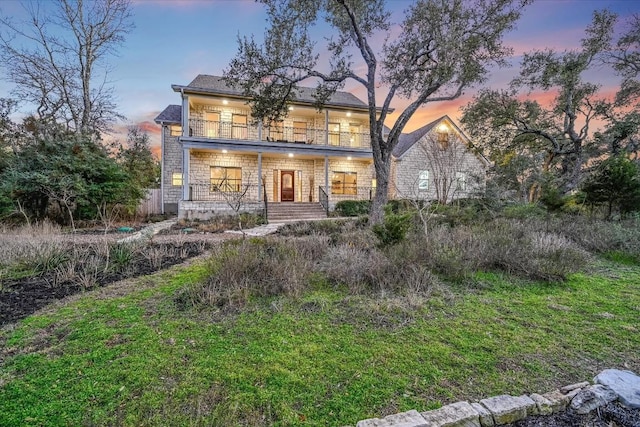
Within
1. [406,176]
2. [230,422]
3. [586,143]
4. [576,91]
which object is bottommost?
[230,422]

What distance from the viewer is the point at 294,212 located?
53.5 ft

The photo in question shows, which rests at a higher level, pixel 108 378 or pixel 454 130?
pixel 454 130

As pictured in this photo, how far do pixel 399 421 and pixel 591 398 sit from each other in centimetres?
163

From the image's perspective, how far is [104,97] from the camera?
17578mm

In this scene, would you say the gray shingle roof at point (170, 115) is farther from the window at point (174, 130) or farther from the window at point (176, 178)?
the window at point (176, 178)

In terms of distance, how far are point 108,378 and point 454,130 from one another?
23498mm

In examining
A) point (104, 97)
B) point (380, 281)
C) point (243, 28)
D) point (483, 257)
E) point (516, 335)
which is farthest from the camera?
point (104, 97)

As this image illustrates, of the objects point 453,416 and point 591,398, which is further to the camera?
point 591,398

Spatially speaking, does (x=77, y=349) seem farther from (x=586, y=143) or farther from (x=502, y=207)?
(x=586, y=143)

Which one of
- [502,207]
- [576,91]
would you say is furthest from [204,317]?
[576,91]

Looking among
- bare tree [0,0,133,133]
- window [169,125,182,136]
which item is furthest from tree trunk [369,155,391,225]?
bare tree [0,0,133,133]

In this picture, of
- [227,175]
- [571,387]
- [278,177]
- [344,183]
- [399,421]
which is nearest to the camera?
[399,421]

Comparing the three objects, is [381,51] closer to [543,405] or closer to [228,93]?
[228,93]

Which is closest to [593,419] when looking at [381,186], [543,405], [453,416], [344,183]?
[543,405]
